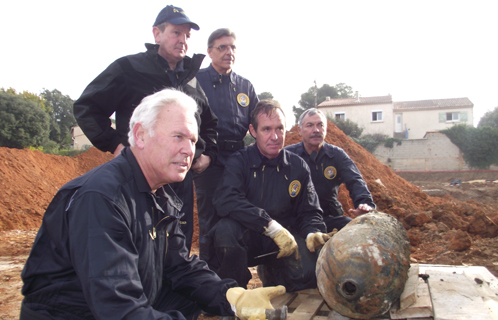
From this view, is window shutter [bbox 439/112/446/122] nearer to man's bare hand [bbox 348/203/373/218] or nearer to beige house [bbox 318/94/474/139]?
beige house [bbox 318/94/474/139]

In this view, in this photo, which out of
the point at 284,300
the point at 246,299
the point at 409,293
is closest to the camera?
the point at 246,299

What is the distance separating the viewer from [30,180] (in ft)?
38.2

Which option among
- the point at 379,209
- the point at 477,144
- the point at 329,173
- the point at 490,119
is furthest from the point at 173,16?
the point at 490,119

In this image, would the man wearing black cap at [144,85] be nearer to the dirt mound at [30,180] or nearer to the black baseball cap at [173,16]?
the black baseball cap at [173,16]

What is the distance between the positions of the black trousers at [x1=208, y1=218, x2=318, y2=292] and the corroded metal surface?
1.82 ft

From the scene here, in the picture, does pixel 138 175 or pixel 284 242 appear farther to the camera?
pixel 284 242

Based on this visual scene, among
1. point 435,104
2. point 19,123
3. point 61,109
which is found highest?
point 61,109

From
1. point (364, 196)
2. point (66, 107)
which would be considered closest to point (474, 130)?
point (364, 196)

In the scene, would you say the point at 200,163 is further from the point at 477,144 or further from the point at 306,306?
the point at 477,144

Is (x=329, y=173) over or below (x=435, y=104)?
below

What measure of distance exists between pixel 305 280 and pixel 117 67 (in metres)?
2.45

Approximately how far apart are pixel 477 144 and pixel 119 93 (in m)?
26.5

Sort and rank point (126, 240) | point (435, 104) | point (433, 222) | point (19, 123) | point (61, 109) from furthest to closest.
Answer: point (61, 109), point (435, 104), point (19, 123), point (433, 222), point (126, 240)

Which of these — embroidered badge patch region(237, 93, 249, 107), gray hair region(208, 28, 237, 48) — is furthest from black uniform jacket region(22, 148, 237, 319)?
gray hair region(208, 28, 237, 48)
